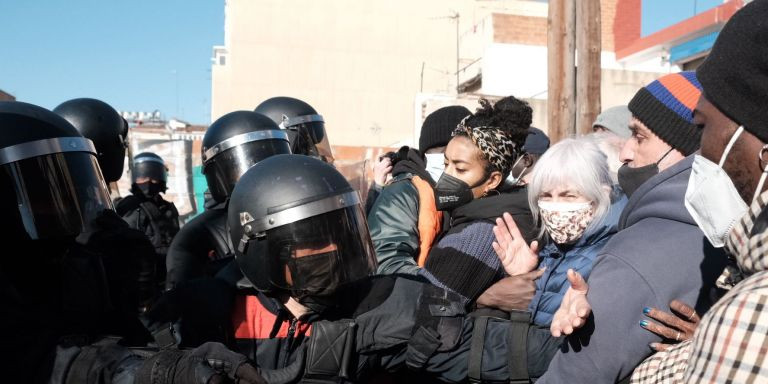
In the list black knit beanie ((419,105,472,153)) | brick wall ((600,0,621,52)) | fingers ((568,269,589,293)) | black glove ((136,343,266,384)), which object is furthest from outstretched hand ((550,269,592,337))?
brick wall ((600,0,621,52))

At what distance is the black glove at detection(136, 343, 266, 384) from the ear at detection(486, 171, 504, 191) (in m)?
1.67

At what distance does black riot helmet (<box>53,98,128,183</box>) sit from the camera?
405cm

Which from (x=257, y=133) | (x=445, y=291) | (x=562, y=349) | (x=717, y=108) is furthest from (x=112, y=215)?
(x=717, y=108)

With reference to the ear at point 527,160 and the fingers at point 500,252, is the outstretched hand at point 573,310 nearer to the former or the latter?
the fingers at point 500,252

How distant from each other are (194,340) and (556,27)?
4099mm

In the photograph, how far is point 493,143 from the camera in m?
3.22

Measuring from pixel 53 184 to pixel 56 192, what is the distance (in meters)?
0.03

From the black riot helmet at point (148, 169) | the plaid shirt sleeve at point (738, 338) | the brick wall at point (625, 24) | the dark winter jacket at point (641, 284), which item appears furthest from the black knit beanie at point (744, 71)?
the brick wall at point (625, 24)

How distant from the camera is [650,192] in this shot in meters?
2.19

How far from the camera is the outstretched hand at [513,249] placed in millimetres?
2830

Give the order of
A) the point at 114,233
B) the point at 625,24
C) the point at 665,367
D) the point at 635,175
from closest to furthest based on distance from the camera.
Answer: the point at 665,367
the point at 635,175
the point at 114,233
the point at 625,24

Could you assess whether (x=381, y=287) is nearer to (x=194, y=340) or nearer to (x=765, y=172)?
(x=194, y=340)

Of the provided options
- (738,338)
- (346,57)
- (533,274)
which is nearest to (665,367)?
(738,338)

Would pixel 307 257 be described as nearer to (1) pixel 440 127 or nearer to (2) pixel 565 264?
(2) pixel 565 264
